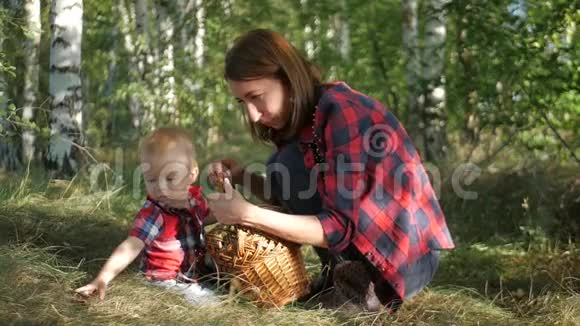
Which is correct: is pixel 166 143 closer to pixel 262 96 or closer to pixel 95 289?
pixel 262 96

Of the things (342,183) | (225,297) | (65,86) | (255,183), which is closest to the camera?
(342,183)

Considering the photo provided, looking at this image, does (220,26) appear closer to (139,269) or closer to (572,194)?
(572,194)

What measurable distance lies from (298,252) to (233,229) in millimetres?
294

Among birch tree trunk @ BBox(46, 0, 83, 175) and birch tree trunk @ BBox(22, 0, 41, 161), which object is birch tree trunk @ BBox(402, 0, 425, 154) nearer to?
birch tree trunk @ BBox(46, 0, 83, 175)

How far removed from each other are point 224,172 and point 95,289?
2.41 ft

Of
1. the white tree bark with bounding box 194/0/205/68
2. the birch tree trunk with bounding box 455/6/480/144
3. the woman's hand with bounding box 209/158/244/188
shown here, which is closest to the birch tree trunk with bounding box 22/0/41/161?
the white tree bark with bounding box 194/0/205/68

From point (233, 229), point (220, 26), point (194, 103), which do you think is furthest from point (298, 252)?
point (220, 26)

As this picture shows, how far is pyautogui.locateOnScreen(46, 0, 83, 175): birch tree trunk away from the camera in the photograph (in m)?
6.12

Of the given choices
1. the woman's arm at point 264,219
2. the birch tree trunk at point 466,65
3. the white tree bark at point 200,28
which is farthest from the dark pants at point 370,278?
the white tree bark at point 200,28

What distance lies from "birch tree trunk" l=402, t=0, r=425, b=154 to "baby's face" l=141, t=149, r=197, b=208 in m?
4.17

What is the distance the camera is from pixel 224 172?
3.47 meters

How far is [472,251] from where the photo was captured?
5055 mm

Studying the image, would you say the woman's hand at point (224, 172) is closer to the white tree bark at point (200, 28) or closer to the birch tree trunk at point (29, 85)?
the white tree bark at point (200, 28)

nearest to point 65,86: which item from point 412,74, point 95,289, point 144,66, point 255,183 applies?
point 144,66
